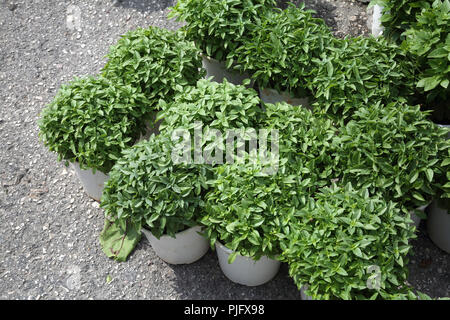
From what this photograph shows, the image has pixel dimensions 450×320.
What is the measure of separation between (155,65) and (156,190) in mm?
1183

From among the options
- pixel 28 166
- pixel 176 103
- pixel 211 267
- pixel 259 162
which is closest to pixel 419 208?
pixel 259 162

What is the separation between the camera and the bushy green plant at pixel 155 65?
4.10 m

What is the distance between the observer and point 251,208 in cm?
328

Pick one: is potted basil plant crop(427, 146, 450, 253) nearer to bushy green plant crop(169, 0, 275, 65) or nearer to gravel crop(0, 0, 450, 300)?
gravel crop(0, 0, 450, 300)

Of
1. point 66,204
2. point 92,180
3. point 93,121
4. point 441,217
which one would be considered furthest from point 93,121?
point 441,217

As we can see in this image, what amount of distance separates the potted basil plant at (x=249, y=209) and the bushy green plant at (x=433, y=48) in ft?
4.67

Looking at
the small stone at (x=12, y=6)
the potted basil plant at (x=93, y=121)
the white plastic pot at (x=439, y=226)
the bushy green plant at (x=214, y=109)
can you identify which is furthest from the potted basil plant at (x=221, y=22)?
the small stone at (x=12, y=6)

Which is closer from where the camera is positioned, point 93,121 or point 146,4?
point 93,121

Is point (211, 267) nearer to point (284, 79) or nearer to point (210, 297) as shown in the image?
point (210, 297)

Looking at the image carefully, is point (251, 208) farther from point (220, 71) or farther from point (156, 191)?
point (220, 71)

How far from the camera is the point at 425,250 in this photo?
4.07 meters

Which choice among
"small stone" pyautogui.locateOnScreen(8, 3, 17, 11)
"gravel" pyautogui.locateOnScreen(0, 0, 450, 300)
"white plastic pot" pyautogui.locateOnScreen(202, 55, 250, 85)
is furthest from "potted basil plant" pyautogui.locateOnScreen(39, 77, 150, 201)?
"small stone" pyautogui.locateOnScreen(8, 3, 17, 11)

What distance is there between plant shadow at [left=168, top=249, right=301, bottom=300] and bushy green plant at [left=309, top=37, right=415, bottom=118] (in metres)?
1.38

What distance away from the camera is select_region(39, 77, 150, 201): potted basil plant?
387 centimetres
